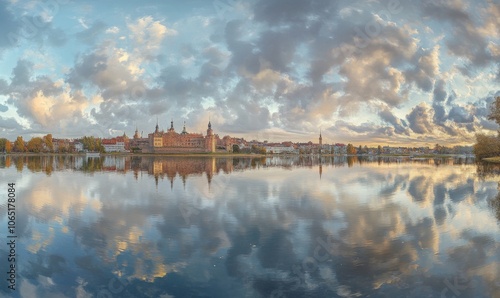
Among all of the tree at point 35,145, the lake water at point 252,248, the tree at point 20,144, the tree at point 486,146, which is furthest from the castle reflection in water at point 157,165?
the tree at point 20,144

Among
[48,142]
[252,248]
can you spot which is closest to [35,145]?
[48,142]

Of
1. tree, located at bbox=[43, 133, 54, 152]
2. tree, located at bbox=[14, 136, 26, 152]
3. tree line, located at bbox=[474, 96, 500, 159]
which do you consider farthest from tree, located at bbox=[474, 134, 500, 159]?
tree, located at bbox=[14, 136, 26, 152]

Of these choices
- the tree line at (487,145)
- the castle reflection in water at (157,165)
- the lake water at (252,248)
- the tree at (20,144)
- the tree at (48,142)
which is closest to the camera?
the lake water at (252,248)

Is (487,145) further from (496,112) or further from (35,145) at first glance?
(35,145)

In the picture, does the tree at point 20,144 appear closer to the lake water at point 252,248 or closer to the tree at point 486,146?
the lake water at point 252,248

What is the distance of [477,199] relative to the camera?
2770 cm

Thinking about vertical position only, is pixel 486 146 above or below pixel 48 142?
below

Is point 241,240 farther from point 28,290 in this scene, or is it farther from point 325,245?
point 28,290

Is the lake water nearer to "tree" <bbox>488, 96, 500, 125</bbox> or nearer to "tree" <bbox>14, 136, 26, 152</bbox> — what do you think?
"tree" <bbox>488, 96, 500, 125</bbox>

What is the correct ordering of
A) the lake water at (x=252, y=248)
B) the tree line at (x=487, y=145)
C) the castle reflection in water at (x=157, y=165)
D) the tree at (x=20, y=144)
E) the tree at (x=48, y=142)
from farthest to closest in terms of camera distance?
1. the tree at (x=48, y=142)
2. the tree at (x=20, y=144)
3. the tree line at (x=487, y=145)
4. the castle reflection in water at (x=157, y=165)
5. the lake water at (x=252, y=248)

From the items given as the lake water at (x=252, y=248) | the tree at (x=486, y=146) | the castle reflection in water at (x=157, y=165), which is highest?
the tree at (x=486, y=146)

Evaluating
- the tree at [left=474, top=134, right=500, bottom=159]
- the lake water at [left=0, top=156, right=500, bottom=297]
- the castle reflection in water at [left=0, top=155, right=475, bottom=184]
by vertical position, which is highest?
the tree at [left=474, top=134, right=500, bottom=159]

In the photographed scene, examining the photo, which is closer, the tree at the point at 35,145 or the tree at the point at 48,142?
the tree at the point at 35,145

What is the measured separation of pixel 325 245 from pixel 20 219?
52.1ft
